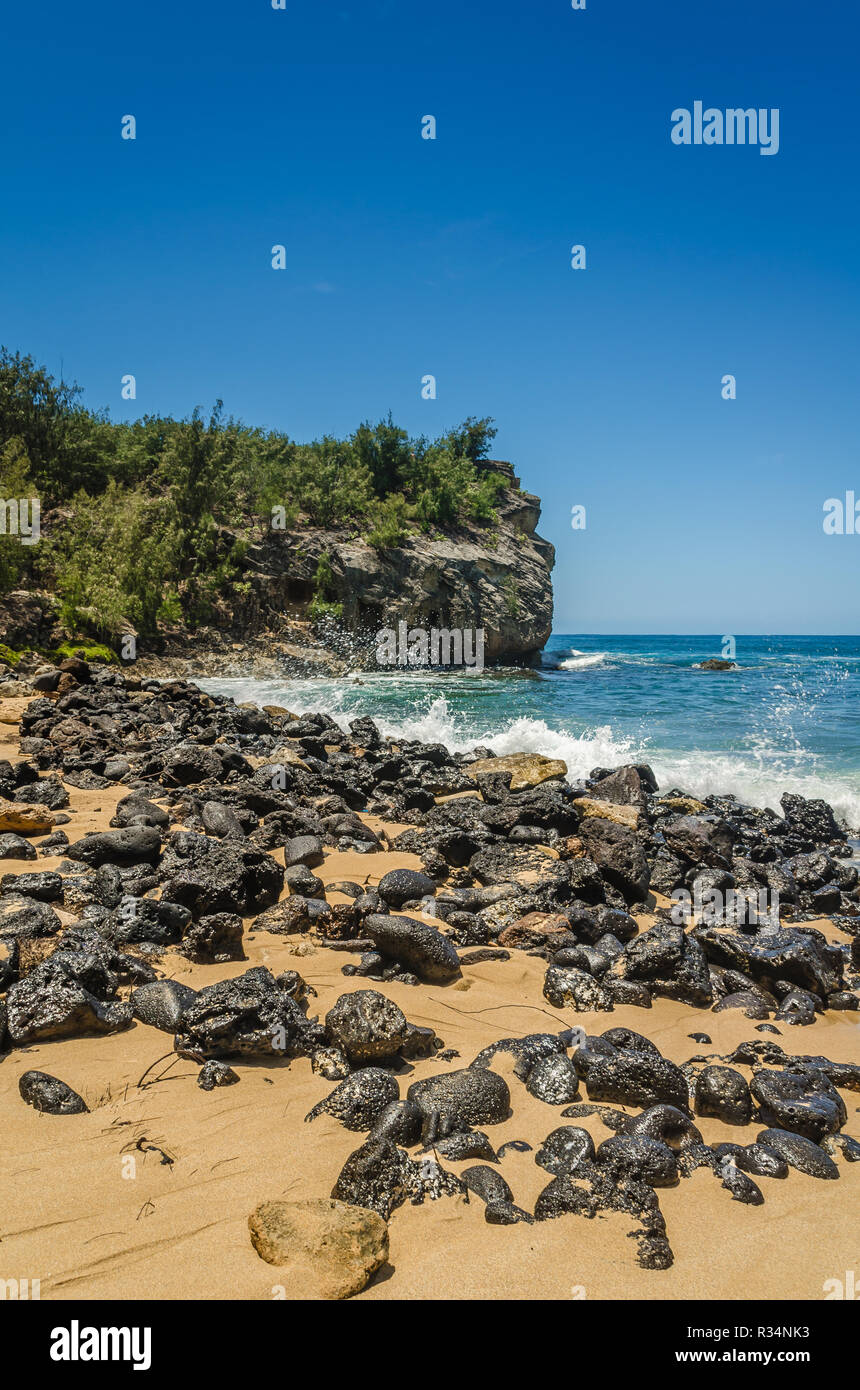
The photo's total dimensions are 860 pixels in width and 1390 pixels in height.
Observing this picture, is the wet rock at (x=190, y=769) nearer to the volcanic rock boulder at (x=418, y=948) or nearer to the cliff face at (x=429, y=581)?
the volcanic rock boulder at (x=418, y=948)

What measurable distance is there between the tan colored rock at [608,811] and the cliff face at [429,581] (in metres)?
28.3

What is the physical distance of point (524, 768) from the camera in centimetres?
1195

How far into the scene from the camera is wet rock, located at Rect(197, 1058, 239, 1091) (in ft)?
11.5

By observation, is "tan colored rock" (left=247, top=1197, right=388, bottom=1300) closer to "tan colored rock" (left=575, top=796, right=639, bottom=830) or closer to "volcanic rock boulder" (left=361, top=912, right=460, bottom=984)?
"volcanic rock boulder" (left=361, top=912, right=460, bottom=984)

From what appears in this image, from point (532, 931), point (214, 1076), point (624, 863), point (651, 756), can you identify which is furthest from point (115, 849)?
point (651, 756)

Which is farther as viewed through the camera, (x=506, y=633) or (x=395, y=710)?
(x=506, y=633)

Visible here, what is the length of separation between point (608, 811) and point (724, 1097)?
5988 mm

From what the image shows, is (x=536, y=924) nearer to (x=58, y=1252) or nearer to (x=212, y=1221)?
(x=212, y=1221)

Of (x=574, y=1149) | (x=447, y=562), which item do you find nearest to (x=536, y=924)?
(x=574, y=1149)

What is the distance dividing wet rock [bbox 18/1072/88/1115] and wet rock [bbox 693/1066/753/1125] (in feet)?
9.53

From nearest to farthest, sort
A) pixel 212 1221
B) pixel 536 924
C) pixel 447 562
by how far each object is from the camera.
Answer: pixel 212 1221
pixel 536 924
pixel 447 562

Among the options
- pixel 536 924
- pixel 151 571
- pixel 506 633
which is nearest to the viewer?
pixel 536 924

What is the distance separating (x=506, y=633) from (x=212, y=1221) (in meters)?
40.5
